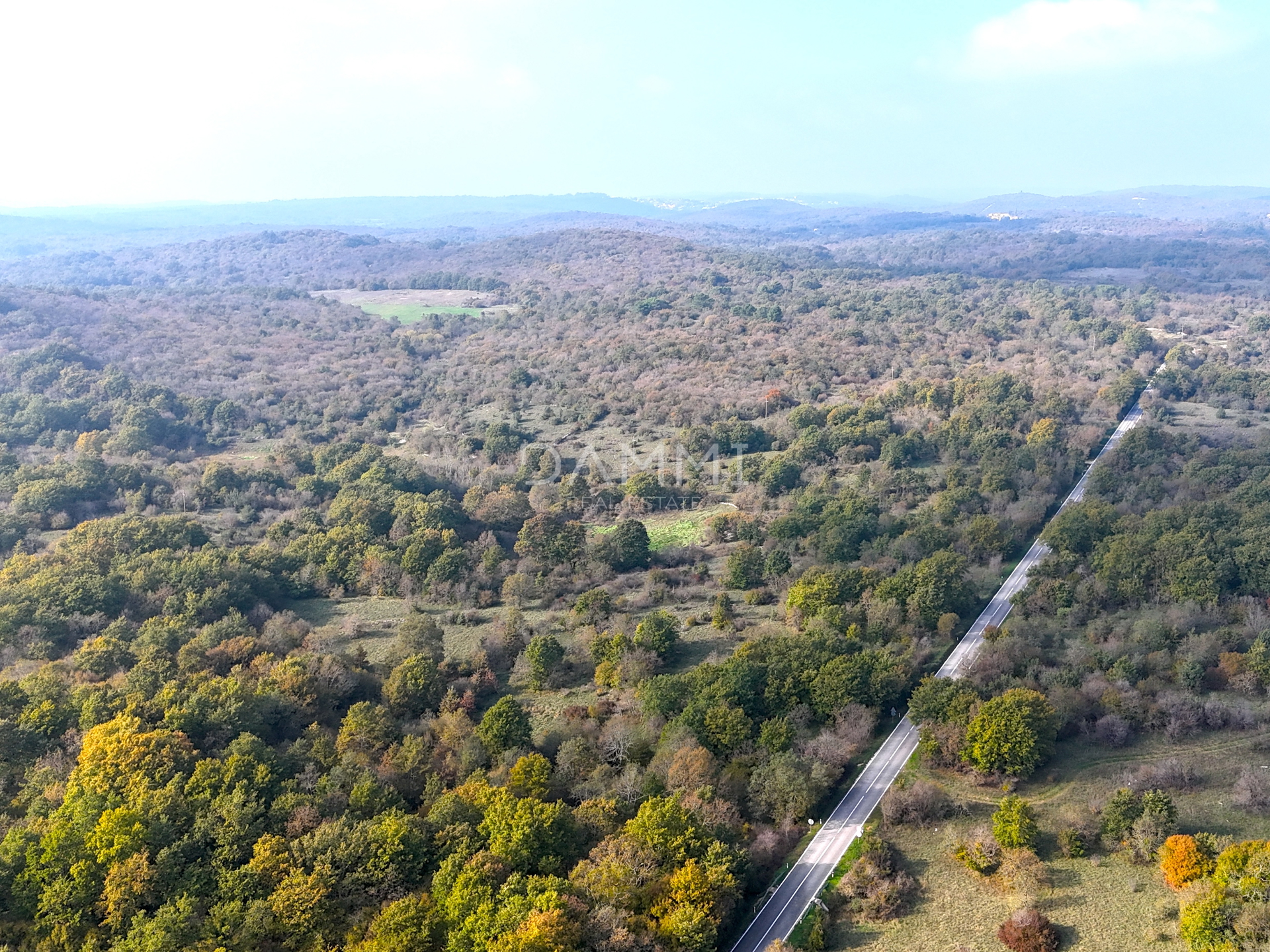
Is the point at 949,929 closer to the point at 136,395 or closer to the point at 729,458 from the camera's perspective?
the point at 729,458

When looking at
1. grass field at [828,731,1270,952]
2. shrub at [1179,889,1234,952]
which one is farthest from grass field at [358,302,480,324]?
shrub at [1179,889,1234,952]

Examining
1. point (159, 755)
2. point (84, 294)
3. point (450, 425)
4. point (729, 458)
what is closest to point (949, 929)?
point (159, 755)

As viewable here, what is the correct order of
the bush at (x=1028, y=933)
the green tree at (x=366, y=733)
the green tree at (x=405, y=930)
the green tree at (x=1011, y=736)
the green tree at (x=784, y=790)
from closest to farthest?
1. the green tree at (x=405, y=930)
2. the bush at (x=1028, y=933)
3. the green tree at (x=784, y=790)
4. the green tree at (x=1011, y=736)
5. the green tree at (x=366, y=733)

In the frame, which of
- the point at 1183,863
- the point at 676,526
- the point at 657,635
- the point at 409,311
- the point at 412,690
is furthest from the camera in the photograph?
the point at 409,311

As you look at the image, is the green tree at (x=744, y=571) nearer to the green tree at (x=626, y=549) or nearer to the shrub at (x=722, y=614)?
the shrub at (x=722, y=614)

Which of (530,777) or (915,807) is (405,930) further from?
(915,807)

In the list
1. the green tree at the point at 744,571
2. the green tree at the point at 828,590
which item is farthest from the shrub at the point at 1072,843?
the green tree at the point at 744,571

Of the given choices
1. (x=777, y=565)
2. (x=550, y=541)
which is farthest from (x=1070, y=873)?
(x=550, y=541)
